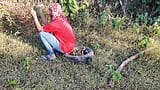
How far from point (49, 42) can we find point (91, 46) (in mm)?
817

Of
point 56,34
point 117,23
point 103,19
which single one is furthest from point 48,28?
point 117,23

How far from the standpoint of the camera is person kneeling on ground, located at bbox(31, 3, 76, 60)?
6.24 metres

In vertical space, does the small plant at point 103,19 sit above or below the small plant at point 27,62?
above

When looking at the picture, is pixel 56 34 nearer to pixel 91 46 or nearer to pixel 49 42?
pixel 49 42

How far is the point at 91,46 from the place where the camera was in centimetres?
680

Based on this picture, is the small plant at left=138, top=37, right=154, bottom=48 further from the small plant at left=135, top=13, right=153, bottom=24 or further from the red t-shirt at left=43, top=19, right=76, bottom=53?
the red t-shirt at left=43, top=19, right=76, bottom=53

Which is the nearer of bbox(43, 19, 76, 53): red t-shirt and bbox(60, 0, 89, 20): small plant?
bbox(43, 19, 76, 53): red t-shirt

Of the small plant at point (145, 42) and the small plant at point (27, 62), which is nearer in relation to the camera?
the small plant at point (27, 62)

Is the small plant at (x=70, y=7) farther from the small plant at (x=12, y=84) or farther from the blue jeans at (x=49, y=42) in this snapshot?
the small plant at (x=12, y=84)

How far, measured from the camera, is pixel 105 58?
21.0 feet

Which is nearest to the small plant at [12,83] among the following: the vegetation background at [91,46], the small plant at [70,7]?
the vegetation background at [91,46]

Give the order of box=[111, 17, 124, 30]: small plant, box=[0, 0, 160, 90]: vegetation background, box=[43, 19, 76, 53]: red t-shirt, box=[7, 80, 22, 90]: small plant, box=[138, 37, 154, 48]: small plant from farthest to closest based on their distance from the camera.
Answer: box=[111, 17, 124, 30]: small plant < box=[138, 37, 154, 48]: small plant < box=[43, 19, 76, 53]: red t-shirt < box=[0, 0, 160, 90]: vegetation background < box=[7, 80, 22, 90]: small plant

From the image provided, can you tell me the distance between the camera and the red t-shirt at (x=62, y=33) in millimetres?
6230

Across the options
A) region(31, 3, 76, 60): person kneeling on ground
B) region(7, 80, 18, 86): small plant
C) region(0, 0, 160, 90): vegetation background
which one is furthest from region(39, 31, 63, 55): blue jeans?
region(7, 80, 18, 86): small plant
